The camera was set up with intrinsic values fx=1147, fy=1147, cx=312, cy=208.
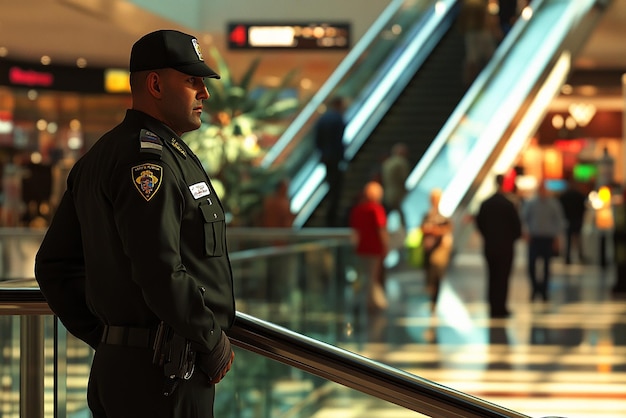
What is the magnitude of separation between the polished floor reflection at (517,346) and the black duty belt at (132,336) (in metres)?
3.09

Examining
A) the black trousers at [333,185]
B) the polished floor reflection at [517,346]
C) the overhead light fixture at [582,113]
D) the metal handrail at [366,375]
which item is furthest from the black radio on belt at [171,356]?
the overhead light fixture at [582,113]

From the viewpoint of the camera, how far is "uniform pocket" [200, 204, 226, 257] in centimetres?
232

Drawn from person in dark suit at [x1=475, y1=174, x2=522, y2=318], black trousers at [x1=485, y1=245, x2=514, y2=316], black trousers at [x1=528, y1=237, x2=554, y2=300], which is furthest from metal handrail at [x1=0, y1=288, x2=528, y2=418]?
black trousers at [x1=528, y1=237, x2=554, y2=300]

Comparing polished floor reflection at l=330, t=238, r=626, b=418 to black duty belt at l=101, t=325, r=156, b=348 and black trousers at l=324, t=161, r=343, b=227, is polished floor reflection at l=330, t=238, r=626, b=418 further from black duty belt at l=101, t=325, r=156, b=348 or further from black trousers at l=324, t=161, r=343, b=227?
black duty belt at l=101, t=325, r=156, b=348

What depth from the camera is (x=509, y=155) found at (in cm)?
1900

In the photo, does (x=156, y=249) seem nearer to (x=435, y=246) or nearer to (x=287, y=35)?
(x=435, y=246)

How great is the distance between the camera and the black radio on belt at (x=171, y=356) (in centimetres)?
229

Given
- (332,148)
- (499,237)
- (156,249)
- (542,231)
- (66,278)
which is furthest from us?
(332,148)

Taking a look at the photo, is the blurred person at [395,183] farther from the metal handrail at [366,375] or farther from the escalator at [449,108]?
the metal handrail at [366,375]

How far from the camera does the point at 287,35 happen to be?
64.7 ft

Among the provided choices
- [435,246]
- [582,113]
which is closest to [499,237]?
[435,246]

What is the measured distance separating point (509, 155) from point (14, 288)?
16.5 metres

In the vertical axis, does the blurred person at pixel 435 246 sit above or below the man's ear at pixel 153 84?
above

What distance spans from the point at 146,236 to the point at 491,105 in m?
16.3
